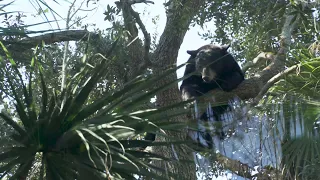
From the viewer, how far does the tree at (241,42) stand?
17.4ft

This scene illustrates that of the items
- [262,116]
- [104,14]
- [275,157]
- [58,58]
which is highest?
[104,14]

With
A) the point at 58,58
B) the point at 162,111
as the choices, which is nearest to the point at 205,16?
the point at 58,58

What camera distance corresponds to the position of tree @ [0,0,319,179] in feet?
17.4

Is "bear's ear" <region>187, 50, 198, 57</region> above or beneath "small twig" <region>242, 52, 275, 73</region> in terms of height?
above

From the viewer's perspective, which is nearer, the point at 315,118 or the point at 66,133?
the point at 66,133

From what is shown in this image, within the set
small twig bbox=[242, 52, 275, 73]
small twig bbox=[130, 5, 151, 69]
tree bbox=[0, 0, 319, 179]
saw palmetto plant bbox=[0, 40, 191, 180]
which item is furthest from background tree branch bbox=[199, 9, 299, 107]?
saw palmetto plant bbox=[0, 40, 191, 180]

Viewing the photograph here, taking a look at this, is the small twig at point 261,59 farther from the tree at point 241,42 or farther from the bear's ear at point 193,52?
the bear's ear at point 193,52

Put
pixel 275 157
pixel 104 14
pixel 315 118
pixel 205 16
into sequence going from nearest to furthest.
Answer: pixel 275 157 → pixel 315 118 → pixel 104 14 → pixel 205 16

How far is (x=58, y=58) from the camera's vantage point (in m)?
5.50

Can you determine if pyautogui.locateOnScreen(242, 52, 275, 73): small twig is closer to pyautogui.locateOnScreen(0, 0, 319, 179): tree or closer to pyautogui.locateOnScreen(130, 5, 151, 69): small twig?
pyautogui.locateOnScreen(0, 0, 319, 179): tree

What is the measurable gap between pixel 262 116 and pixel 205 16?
2.18 m

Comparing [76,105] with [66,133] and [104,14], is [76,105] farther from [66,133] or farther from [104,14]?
[104,14]

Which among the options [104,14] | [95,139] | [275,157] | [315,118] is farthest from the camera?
[104,14]

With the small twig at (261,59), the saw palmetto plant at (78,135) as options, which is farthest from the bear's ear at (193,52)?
the saw palmetto plant at (78,135)
